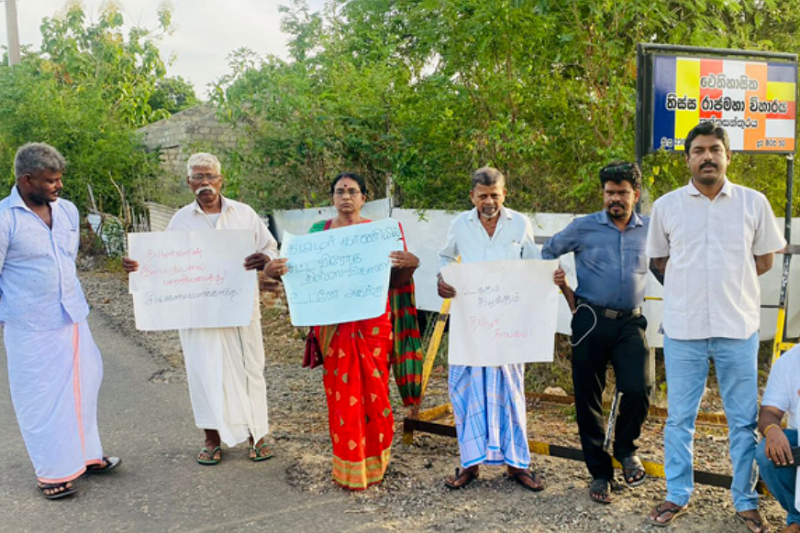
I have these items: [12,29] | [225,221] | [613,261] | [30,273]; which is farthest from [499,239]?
[12,29]

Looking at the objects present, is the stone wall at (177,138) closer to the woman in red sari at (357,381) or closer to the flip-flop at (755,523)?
the woman in red sari at (357,381)

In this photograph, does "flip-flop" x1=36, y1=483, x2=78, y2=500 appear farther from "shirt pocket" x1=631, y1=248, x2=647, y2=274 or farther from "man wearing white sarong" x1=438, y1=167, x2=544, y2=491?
"shirt pocket" x1=631, y1=248, x2=647, y2=274

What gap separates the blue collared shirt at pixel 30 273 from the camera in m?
4.70

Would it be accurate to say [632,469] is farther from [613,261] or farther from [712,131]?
[712,131]

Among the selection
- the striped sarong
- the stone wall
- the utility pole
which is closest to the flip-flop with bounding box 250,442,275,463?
the striped sarong


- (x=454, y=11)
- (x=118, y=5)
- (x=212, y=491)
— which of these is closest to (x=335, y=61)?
(x=454, y=11)

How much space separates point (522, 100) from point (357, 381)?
10.9 feet

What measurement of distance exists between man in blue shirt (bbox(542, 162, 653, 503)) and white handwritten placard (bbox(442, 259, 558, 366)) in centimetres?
14

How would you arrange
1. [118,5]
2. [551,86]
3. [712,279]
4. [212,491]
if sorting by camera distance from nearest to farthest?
[712,279] < [212,491] < [551,86] < [118,5]

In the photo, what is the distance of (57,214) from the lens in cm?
494

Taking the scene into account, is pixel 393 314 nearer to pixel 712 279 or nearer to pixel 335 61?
pixel 712 279

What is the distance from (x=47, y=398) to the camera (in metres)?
4.79

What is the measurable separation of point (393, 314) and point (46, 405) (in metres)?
2.17

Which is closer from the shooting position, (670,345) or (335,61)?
(670,345)
